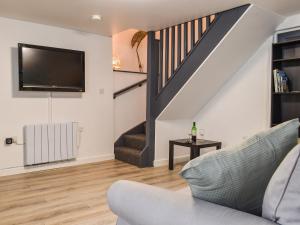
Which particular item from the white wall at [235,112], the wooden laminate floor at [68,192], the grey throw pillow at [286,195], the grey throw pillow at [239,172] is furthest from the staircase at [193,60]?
the grey throw pillow at [286,195]

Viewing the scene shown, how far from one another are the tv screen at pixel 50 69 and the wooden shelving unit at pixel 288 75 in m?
2.71

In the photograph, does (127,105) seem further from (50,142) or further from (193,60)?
(193,60)

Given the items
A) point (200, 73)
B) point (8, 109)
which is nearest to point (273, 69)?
point (200, 73)

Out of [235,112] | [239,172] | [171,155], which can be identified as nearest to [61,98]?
[171,155]

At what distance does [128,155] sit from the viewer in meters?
4.46

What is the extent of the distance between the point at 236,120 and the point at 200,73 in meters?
1.00

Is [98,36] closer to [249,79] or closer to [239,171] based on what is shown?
[249,79]

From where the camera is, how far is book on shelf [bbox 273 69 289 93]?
338cm

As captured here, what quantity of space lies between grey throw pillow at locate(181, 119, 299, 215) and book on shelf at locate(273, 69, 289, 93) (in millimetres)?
2422

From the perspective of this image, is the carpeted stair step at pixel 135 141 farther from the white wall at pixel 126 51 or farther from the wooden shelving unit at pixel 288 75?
the wooden shelving unit at pixel 288 75

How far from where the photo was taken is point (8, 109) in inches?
145

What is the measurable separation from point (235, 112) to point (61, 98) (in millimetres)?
2621

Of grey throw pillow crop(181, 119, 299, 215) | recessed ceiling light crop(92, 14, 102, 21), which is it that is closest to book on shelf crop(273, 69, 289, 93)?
recessed ceiling light crop(92, 14, 102, 21)

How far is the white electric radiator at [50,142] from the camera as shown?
12.5 ft
